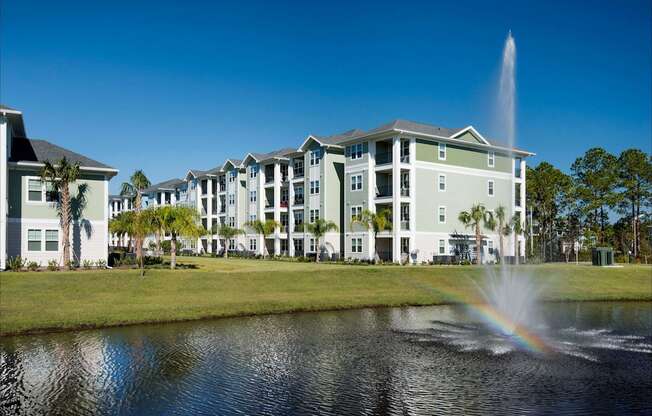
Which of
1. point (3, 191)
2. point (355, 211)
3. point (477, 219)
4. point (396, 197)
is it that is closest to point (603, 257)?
point (477, 219)

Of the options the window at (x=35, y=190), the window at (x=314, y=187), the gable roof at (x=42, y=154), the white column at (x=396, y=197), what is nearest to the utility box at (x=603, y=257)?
the white column at (x=396, y=197)

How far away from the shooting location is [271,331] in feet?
74.4

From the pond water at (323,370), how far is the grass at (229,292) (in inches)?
84.6

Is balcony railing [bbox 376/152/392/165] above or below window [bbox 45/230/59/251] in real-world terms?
above

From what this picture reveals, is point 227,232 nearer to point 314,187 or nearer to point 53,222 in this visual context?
point 314,187

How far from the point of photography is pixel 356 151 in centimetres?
6022

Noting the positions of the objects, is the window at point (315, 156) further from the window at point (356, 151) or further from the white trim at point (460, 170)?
the white trim at point (460, 170)

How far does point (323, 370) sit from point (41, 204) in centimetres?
2992

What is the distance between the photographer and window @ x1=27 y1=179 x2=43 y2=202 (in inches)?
1500

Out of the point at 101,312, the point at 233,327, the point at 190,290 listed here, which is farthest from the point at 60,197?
the point at 233,327

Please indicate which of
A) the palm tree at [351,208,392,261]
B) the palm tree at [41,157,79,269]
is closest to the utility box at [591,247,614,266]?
the palm tree at [351,208,392,261]

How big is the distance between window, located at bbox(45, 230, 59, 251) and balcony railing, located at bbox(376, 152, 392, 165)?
31.6 m

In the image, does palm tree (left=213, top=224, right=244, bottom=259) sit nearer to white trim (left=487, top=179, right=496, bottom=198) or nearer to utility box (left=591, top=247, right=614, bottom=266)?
white trim (left=487, top=179, right=496, bottom=198)

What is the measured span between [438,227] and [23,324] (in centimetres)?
4261
